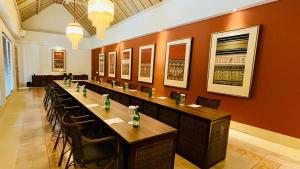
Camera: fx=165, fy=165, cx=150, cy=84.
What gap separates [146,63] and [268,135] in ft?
14.6

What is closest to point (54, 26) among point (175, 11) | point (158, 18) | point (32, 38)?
point (32, 38)

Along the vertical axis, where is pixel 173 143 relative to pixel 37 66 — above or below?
below

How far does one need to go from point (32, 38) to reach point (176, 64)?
31.6 feet

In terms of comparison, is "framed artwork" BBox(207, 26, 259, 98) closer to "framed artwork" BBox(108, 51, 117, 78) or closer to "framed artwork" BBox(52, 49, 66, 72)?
"framed artwork" BBox(108, 51, 117, 78)

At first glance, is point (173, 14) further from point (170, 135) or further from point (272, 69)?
point (170, 135)

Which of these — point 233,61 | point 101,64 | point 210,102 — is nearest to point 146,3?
point 233,61

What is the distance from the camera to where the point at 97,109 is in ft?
8.52

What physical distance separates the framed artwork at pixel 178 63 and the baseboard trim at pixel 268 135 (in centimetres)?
176

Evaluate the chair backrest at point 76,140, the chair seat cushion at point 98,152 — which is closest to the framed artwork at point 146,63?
the chair seat cushion at point 98,152

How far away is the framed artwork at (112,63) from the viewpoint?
895 cm

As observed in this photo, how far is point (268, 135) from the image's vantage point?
3.30 metres

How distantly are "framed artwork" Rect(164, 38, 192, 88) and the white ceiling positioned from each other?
347 inches

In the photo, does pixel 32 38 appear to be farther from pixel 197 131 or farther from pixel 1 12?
pixel 197 131

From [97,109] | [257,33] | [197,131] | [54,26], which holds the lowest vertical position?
[197,131]
